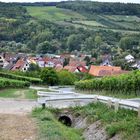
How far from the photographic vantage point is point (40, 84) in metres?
66.9

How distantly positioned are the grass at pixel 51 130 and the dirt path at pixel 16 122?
35cm

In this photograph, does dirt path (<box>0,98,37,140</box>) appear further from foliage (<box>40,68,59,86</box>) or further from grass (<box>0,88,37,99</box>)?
foliage (<box>40,68,59,86</box>)

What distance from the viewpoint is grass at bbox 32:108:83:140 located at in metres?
19.8

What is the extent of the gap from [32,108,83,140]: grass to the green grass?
152 meters

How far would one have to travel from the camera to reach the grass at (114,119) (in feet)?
61.2

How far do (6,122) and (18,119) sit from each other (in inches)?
51.4

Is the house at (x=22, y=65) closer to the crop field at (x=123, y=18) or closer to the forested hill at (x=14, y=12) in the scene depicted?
the forested hill at (x=14, y=12)

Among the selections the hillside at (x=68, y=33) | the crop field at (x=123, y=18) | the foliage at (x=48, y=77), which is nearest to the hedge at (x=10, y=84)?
the foliage at (x=48, y=77)

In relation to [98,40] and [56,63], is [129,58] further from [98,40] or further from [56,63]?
[98,40]

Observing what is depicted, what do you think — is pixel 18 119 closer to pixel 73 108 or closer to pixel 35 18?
pixel 73 108

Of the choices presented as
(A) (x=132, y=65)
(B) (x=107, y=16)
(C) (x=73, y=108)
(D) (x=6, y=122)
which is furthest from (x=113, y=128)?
(B) (x=107, y=16)

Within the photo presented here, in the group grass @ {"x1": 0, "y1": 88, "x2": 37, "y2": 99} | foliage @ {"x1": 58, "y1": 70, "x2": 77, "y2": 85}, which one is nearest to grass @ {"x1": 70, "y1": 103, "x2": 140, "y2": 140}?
grass @ {"x1": 0, "y1": 88, "x2": 37, "y2": 99}

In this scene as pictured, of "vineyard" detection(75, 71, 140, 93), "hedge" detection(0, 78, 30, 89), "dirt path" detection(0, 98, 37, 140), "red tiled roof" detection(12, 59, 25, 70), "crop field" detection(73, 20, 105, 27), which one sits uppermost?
"dirt path" detection(0, 98, 37, 140)

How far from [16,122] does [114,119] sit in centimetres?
519
